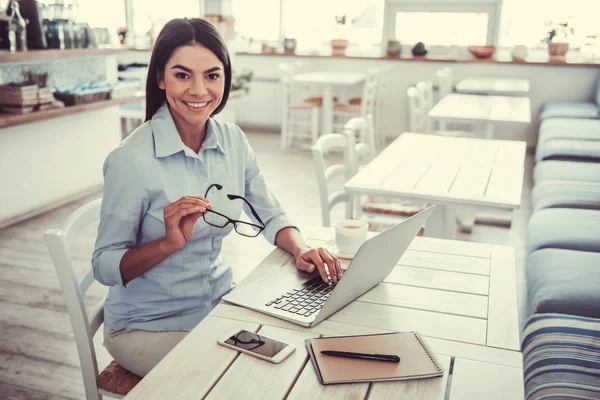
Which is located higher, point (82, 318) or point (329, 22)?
point (329, 22)

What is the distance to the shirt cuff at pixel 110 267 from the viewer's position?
4.51ft

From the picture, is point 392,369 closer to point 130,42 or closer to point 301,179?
point 301,179

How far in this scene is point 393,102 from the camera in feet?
23.3

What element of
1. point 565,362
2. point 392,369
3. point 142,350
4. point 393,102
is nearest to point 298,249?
point 142,350

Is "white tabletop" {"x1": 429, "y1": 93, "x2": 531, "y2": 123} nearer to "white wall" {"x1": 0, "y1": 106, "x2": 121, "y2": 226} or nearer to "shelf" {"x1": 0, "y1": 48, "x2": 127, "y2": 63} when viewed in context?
"shelf" {"x1": 0, "y1": 48, "x2": 127, "y2": 63}

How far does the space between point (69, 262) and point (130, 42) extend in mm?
7559

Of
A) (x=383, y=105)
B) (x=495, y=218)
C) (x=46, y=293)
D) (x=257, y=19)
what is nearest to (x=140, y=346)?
(x=46, y=293)

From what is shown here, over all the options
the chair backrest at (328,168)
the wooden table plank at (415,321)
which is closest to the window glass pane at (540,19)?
the chair backrest at (328,168)

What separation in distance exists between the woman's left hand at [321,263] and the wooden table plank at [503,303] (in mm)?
352

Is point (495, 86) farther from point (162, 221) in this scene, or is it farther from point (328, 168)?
point (162, 221)

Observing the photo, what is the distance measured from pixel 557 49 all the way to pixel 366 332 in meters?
6.34

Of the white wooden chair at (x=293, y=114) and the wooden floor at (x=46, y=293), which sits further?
the white wooden chair at (x=293, y=114)

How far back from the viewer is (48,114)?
13.1ft

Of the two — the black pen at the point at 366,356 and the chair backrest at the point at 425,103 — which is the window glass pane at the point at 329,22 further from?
the black pen at the point at 366,356
